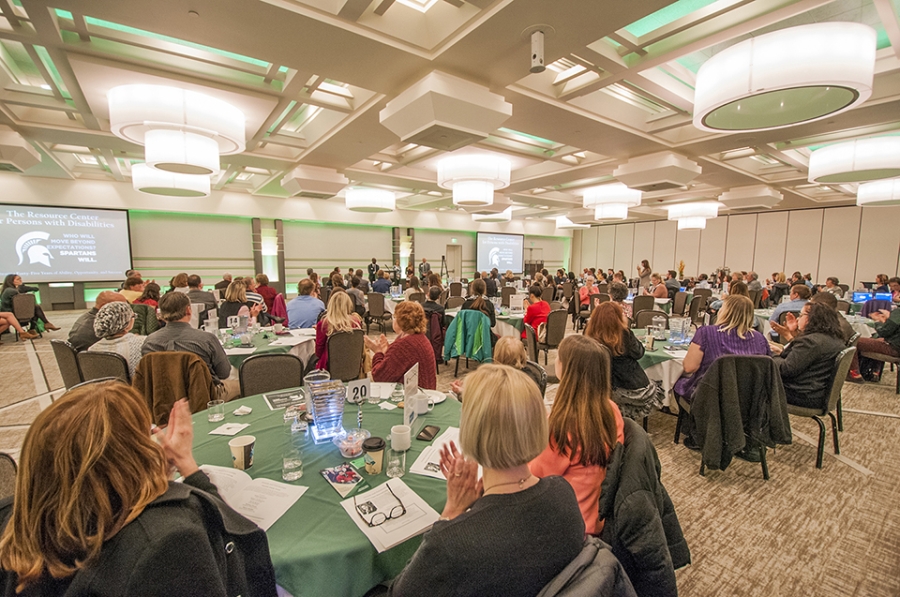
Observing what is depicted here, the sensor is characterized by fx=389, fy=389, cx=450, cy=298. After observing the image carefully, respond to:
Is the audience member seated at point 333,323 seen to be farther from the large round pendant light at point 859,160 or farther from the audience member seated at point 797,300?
the large round pendant light at point 859,160

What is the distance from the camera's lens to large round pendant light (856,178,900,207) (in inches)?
253

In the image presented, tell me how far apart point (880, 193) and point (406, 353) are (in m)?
8.69

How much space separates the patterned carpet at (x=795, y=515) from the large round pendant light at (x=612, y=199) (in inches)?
215

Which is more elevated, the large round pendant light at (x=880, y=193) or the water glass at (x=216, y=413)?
the large round pendant light at (x=880, y=193)

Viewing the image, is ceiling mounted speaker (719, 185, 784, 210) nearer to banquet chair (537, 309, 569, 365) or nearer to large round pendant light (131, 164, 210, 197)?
banquet chair (537, 309, 569, 365)

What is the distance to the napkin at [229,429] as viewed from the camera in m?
1.99

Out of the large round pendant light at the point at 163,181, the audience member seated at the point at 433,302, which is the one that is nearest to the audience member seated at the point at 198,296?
the large round pendant light at the point at 163,181

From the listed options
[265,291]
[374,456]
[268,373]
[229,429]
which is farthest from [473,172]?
[374,456]

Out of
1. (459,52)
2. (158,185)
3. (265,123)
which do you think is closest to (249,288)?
(158,185)

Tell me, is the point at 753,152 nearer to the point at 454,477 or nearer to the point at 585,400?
the point at 585,400

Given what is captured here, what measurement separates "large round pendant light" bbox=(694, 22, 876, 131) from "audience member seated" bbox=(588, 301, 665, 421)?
5.66 ft

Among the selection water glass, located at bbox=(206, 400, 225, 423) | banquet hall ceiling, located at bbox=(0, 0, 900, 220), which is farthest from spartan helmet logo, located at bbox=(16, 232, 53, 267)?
water glass, located at bbox=(206, 400, 225, 423)

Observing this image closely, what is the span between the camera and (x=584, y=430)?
155 cm

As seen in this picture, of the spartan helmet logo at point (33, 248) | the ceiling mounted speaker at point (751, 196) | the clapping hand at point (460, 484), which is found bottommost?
the clapping hand at point (460, 484)
